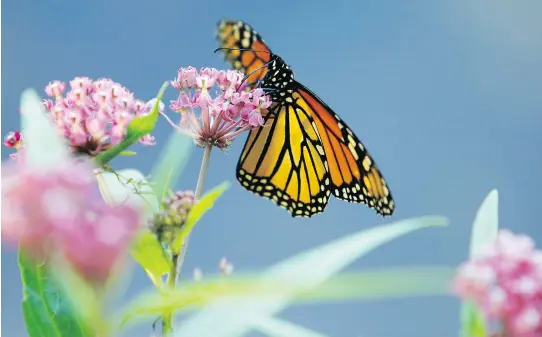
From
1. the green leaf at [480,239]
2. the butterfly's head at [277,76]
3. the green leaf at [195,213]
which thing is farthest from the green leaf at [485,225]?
the butterfly's head at [277,76]

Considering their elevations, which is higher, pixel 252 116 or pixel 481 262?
pixel 252 116

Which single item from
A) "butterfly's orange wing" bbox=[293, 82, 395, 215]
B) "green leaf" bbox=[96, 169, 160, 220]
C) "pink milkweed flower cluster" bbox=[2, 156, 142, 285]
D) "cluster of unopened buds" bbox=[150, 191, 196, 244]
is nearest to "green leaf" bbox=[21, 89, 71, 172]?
"pink milkweed flower cluster" bbox=[2, 156, 142, 285]

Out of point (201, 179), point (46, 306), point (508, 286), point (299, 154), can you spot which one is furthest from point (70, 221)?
point (299, 154)

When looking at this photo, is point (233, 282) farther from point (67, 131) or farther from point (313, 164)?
point (313, 164)

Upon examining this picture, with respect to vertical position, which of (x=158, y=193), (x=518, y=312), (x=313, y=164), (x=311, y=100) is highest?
(x=311, y=100)

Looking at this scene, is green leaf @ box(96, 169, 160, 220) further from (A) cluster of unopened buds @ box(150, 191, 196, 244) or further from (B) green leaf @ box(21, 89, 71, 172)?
(B) green leaf @ box(21, 89, 71, 172)

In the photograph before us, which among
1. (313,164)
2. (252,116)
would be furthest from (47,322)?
(313,164)

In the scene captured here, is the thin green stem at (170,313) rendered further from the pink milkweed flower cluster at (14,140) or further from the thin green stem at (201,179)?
the pink milkweed flower cluster at (14,140)

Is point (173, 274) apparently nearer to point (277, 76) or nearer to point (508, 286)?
point (508, 286)
